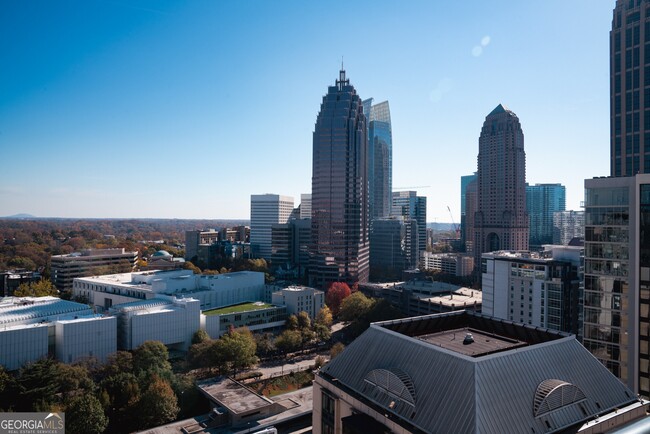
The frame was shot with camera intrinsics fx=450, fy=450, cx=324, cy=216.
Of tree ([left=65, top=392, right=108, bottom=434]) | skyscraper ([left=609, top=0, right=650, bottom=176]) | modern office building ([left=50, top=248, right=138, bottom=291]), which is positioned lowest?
tree ([left=65, top=392, right=108, bottom=434])

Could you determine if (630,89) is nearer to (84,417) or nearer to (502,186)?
(502,186)

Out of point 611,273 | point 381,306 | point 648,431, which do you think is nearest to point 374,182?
point 381,306

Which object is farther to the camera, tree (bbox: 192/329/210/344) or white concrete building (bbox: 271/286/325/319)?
white concrete building (bbox: 271/286/325/319)

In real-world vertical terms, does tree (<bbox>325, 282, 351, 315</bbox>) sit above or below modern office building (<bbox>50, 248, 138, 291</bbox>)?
below

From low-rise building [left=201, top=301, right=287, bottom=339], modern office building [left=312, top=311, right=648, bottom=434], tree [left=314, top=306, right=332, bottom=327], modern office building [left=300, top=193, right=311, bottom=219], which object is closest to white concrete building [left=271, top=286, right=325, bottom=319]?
low-rise building [left=201, top=301, right=287, bottom=339]

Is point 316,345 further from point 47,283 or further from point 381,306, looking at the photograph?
point 47,283

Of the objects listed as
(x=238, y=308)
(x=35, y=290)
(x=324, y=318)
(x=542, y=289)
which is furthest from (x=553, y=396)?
(x=35, y=290)

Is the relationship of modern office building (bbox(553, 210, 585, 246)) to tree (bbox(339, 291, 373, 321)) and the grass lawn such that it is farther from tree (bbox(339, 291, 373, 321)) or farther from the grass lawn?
the grass lawn
